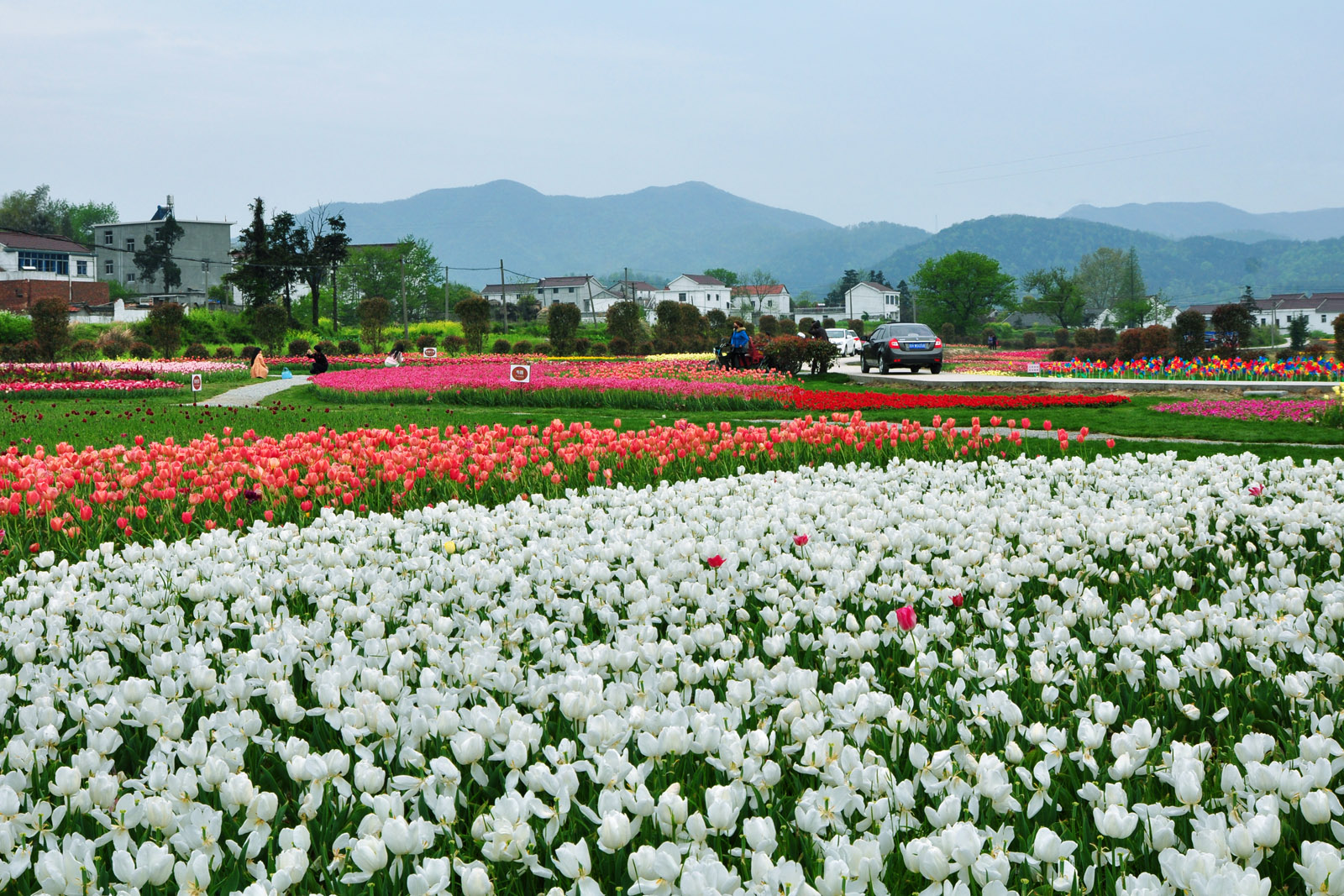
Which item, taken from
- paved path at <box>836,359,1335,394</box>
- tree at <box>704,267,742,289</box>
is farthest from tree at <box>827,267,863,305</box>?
paved path at <box>836,359,1335,394</box>

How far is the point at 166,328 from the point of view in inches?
1630

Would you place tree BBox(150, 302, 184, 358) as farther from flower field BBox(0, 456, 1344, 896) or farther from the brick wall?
flower field BBox(0, 456, 1344, 896)

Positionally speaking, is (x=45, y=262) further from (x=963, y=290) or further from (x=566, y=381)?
(x=963, y=290)

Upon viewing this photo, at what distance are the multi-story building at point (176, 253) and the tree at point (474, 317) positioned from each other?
56.3 metres

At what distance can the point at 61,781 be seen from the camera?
8.10ft

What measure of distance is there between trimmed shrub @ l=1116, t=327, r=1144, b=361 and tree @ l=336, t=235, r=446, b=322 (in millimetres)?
66510

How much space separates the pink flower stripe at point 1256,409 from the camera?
14.5m

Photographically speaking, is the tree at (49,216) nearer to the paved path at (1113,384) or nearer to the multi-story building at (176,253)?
the multi-story building at (176,253)

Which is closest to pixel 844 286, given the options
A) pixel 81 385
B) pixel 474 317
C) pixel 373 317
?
pixel 373 317

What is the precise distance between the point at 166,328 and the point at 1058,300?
315ft

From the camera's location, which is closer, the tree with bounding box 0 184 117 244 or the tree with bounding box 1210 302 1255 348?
the tree with bounding box 1210 302 1255 348

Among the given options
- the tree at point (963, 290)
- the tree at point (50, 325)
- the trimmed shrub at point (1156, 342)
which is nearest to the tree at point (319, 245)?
the tree at point (50, 325)

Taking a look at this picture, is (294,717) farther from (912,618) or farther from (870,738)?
(912,618)

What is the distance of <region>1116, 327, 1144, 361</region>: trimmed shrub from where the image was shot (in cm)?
2980
